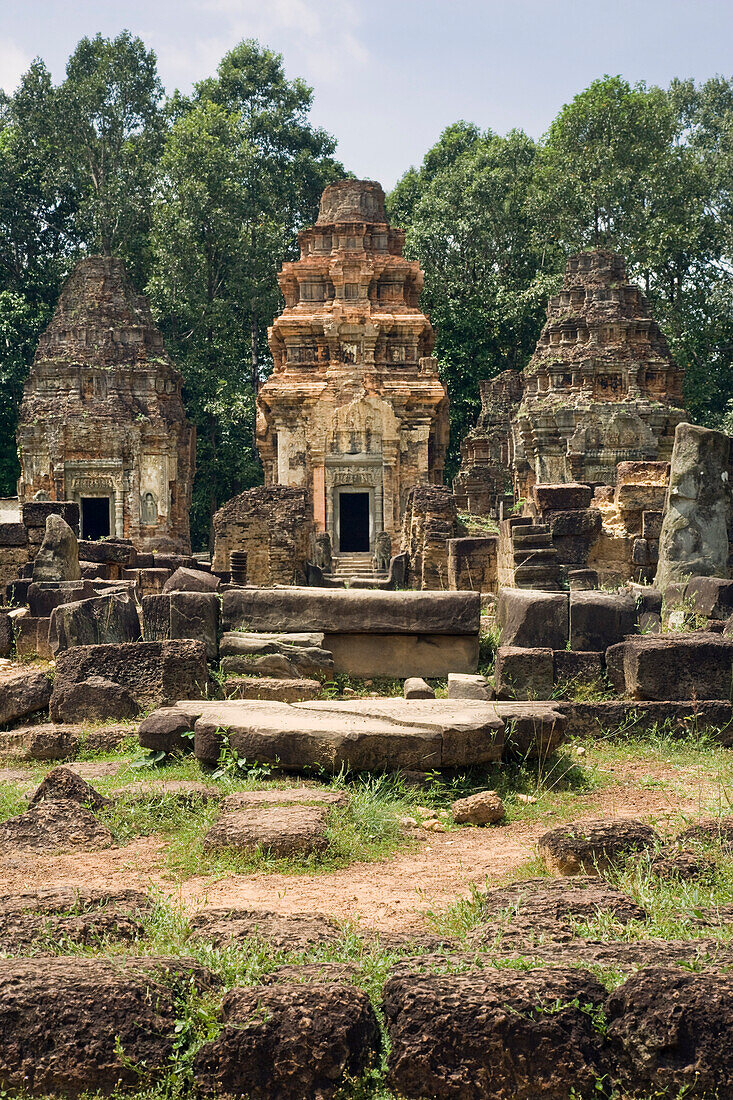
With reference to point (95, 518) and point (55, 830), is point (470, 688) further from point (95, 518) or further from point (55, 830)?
point (95, 518)

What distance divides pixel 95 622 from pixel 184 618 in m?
0.94

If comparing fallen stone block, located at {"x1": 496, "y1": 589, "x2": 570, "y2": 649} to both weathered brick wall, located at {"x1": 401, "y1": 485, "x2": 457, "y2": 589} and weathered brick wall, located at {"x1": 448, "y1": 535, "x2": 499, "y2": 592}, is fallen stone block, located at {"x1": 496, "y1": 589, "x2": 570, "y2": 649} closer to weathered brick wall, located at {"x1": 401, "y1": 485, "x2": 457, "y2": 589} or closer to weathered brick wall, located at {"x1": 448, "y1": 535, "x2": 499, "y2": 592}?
weathered brick wall, located at {"x1": 448, "y1": 535, "x2": 499, "y2": 592}

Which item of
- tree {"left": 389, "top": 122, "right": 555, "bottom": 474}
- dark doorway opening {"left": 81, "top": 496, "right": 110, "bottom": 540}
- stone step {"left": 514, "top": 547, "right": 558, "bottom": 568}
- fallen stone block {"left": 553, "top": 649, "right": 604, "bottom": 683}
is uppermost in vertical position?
tree {"left": 389, "top": 122, "right": 555, "bottom": 474}

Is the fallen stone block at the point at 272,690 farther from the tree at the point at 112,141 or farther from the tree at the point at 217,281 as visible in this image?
the tree at the point at 112,141

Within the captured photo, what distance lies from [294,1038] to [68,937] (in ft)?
3.50

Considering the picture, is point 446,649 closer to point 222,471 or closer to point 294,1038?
point 294,1038

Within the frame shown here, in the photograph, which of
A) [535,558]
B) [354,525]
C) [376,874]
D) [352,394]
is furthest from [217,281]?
[376,874]

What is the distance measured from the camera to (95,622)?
8.21 m

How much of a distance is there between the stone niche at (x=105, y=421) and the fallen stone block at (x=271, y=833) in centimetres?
2075

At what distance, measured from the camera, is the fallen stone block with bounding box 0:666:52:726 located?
7.02m

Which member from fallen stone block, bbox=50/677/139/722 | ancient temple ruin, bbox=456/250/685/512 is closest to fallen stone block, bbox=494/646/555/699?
fallen stone block, bbox=50/677/139/722

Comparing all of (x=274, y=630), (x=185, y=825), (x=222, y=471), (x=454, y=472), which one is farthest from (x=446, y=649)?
(x=454, y=472)

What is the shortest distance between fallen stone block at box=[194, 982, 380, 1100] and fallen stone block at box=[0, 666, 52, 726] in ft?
15.9

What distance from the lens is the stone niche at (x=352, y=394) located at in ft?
83.5
